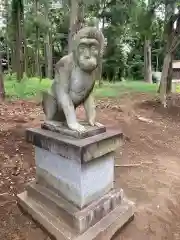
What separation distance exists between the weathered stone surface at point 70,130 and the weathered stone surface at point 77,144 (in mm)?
35

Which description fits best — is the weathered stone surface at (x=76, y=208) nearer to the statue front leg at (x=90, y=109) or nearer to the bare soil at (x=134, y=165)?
the bare soil at (x=134, y=165)

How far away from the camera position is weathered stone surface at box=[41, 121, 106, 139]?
7.84 feet

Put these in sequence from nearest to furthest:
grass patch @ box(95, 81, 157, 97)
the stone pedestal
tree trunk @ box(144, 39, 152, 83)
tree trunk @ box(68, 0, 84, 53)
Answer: the stone pedestal, tree trunk @ box(68, 0, 84, 53), grass patch @ box(95, 81, 157, 97), tree trunk @ box(144, 39, 152, 83)

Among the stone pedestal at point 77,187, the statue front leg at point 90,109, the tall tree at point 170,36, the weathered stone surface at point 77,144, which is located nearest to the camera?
the weathered stone surface at point 77,144

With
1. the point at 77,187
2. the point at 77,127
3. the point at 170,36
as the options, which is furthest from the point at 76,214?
the point at 170,36

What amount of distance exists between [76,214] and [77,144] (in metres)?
0.66

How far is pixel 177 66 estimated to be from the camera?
20.5 metres

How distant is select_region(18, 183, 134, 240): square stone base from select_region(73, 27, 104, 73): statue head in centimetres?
127

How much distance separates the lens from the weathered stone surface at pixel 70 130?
2.39 metres

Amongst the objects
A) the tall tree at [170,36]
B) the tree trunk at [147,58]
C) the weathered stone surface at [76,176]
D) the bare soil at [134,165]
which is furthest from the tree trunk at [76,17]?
the tree trunk at [147,58]

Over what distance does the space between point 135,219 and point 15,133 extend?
2930 mm

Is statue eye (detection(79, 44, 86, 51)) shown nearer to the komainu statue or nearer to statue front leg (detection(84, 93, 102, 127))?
the komainu statue

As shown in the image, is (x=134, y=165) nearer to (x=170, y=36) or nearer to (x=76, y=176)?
(x=76, y=176)

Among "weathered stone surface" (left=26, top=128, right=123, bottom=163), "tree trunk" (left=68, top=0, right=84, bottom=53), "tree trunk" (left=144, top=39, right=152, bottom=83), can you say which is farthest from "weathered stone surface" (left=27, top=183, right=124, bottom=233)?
"tree trunk" (left=144, top=39, right=152, bottom=83)
